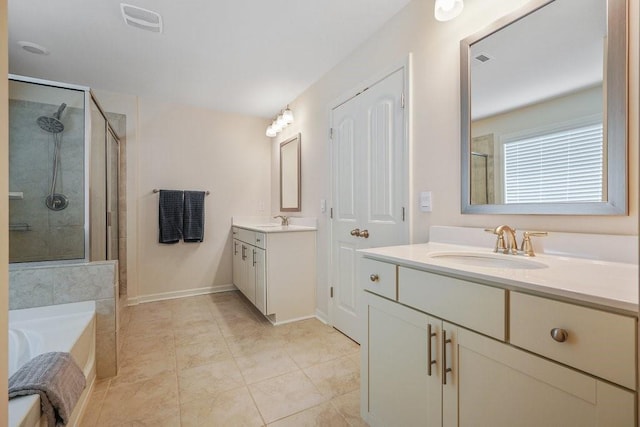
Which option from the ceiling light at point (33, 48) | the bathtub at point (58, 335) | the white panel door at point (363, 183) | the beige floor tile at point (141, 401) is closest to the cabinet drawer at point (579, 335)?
the white panel door at point (363, 183)

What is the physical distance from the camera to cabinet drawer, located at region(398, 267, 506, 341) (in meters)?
0.80

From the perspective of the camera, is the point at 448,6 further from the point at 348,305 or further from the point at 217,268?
the point at 217,268

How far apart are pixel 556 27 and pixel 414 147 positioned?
762 mm

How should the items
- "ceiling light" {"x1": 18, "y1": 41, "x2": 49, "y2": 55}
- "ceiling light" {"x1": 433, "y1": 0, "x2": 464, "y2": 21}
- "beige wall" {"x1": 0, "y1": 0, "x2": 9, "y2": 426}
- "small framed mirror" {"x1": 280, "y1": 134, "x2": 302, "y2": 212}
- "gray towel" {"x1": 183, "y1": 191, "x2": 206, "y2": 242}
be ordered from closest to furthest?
"beige wall" {"x1": 0, "y1": 0, "x2": 9, "y2": 426}, "ceiling light" {"x1": 433, "y1": 0, "x2": 464, "y2": 21}, "ceiling light" {"x1": 18, "y1": 41, "x2": 49, "y2": 55}, "small framed mirror" {"x1": 280, "y1": 134, "x2": 302, "y2": 212}, "gray towel" {"x1": 183, "y1": 191, "x2": 206, "y2": 242}

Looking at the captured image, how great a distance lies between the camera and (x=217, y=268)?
11.6 ft

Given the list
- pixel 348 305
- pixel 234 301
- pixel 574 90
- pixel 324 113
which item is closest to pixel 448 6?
pixel 574 90

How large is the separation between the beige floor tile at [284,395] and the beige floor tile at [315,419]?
0.03m

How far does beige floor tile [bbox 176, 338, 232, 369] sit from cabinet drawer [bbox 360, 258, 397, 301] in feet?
4.24

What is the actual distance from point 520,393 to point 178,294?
344 centimetres

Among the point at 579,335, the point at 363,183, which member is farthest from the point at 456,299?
the point at 363,183

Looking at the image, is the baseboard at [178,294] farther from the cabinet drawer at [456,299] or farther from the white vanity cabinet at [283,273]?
the cabinet drawer at [456,299]

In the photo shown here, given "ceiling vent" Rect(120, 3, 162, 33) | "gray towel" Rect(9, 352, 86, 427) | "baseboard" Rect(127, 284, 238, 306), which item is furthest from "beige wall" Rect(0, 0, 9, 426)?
"baseboard" Rect(127, 284, 238, 306)

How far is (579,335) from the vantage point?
636mm

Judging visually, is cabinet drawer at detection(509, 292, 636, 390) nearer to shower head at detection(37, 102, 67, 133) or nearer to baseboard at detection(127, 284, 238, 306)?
shower head at detection(37, 102, 67, 133)
